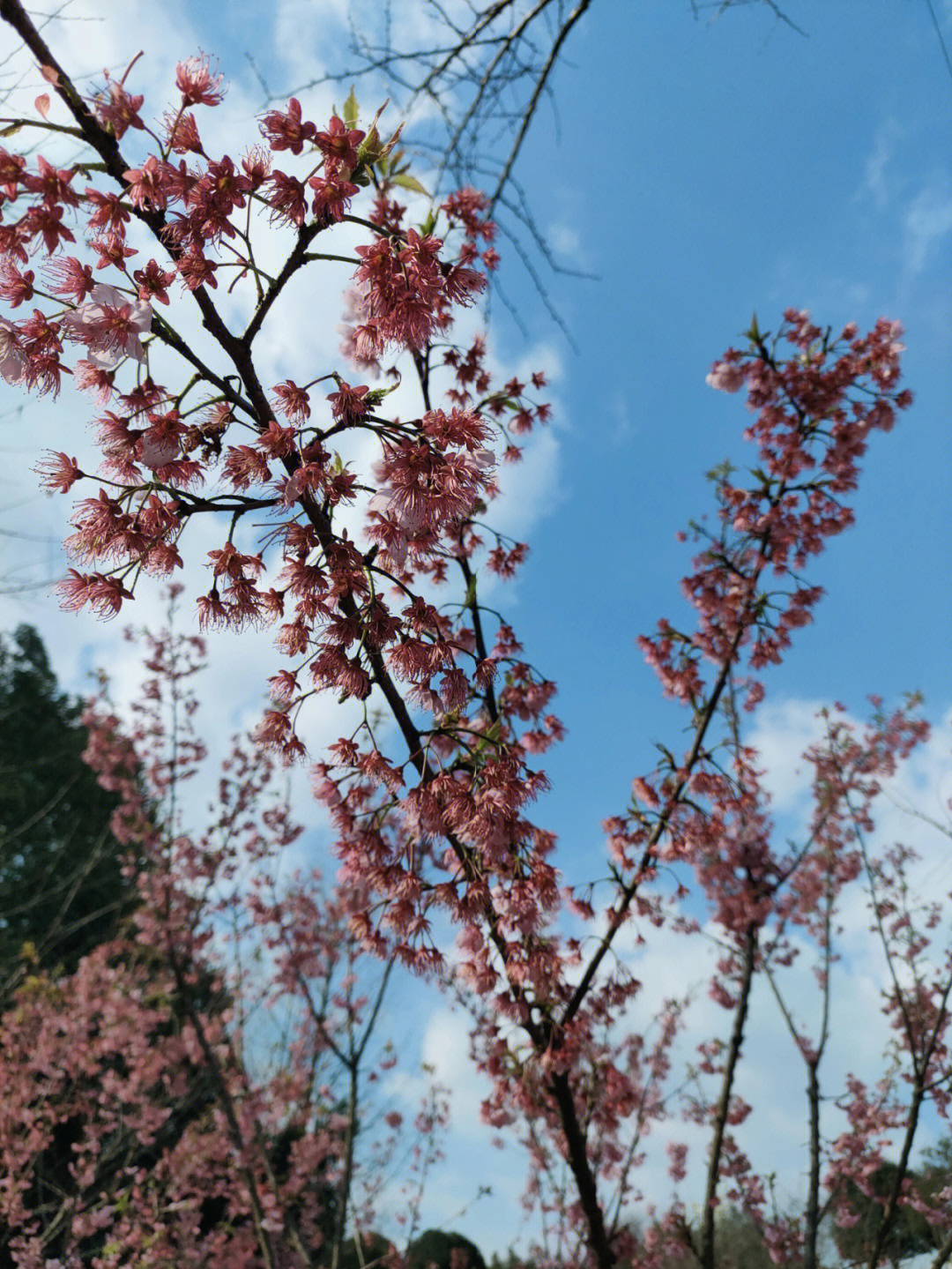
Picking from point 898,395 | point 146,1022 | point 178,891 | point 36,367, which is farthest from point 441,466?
point 146,1022

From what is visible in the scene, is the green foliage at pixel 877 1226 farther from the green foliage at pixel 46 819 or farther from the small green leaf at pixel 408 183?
the green foliage at pixel 46 819

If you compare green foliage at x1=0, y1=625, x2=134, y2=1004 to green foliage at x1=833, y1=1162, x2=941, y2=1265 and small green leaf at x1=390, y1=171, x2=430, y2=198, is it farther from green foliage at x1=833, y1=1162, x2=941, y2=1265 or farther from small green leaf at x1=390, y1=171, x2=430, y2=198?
small green leaf at x1=390, y1=171, x2=430, y2=198

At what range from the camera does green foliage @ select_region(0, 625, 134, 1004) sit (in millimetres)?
16594

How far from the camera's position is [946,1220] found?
4684mm

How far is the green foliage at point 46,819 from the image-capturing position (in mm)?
16594

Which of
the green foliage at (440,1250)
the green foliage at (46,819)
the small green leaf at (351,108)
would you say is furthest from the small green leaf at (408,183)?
the green foliage at (440,1250)

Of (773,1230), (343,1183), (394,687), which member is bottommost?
(343,1183)

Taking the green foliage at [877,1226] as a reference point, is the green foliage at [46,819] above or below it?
above

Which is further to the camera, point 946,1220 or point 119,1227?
point 119,1227

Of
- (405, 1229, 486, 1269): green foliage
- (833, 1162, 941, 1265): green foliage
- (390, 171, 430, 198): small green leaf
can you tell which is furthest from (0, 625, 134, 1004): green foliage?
(390, 171, 430, 198): small green leaf

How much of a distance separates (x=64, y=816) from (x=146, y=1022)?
13.0 meters

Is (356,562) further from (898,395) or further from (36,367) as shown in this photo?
(898,395)

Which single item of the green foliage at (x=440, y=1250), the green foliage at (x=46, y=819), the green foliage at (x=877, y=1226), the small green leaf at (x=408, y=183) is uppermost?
the green foliage at (x=46, y=819)

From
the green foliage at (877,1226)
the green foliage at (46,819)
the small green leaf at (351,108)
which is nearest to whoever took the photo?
the small green leaf at (351,108)
